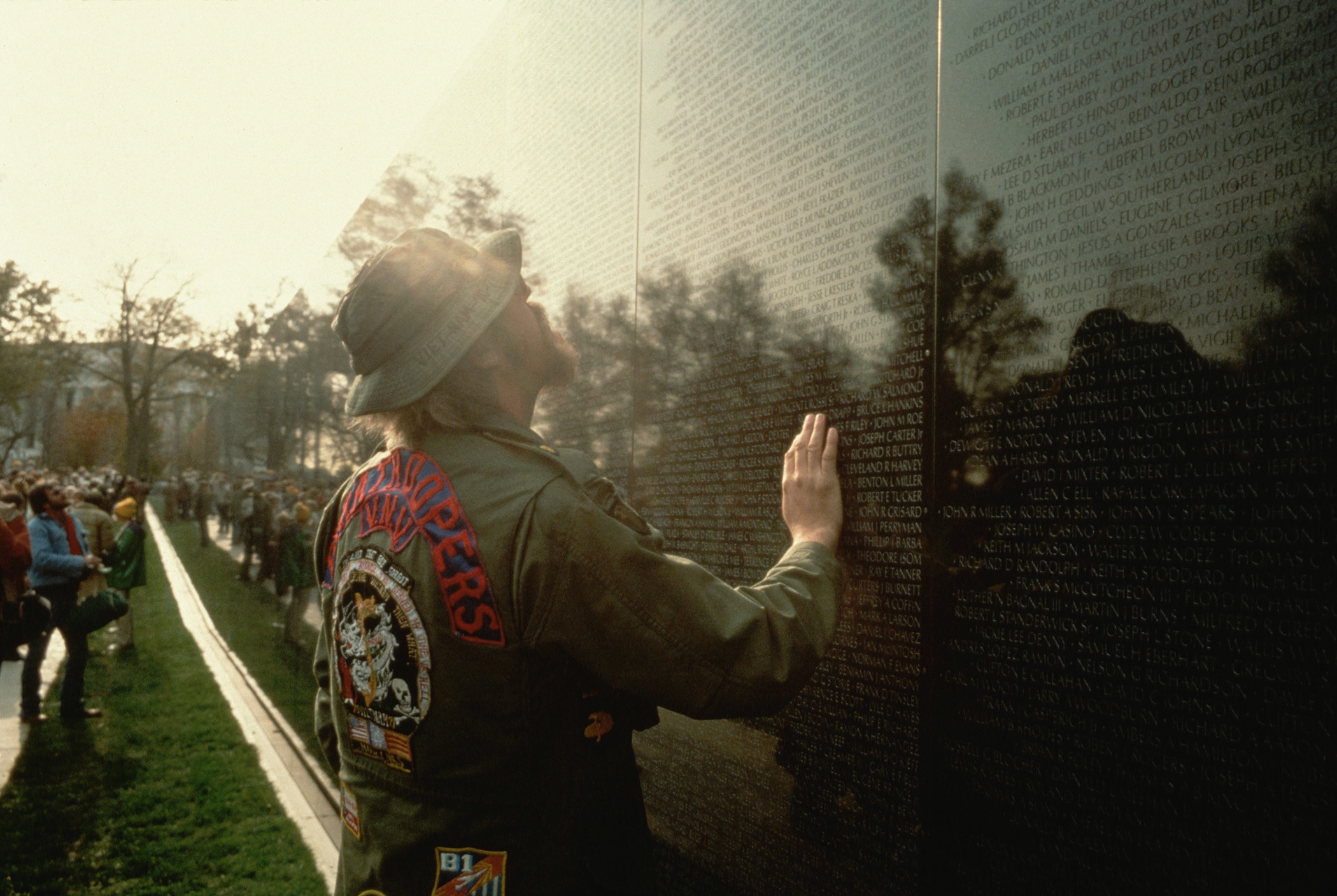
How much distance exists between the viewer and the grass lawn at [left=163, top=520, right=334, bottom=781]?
23.4 ft

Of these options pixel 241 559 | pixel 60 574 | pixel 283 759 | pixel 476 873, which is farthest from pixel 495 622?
pixel 241 559

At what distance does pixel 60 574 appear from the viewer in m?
7.28

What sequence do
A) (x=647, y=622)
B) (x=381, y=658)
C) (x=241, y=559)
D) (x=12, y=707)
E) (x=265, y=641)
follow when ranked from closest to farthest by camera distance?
(x=647, y=622)
(x=381, y=658)
(x=12, y=707)
(x=265, y=641)
(x=241, y=559)

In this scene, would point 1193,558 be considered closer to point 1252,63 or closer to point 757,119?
point 1252,63

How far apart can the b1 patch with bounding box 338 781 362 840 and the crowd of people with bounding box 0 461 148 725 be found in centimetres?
586

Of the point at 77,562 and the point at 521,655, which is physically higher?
the point at 521,655

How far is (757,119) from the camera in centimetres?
259

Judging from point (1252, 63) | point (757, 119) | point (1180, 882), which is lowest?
point (1180, 882)

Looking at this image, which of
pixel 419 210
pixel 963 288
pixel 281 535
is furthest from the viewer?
pixel 281 535

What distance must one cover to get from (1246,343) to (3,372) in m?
25.7

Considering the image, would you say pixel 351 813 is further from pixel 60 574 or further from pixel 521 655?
pixel 60 574

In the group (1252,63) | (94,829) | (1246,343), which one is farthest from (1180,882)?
(94,829)

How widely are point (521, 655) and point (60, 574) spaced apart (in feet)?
25.2

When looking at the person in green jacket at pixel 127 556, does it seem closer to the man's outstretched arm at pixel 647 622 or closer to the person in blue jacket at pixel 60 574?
the person in blue jacket at pixel 60 574
